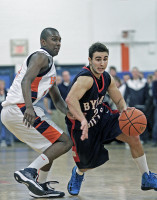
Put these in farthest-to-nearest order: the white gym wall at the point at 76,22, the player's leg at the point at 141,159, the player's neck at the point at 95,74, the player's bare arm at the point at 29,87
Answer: the white gym wall at the point at 76,22 → the player's neck at the point at 95,74 → the player's leg at the point at 141,159 → the player's bare arm at the point at 29,87

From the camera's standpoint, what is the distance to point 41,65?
425 cm

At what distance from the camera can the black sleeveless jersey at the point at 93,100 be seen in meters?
4.51

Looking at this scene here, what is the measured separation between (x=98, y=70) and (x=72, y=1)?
1057 cm

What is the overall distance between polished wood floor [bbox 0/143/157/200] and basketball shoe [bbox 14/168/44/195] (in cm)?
17

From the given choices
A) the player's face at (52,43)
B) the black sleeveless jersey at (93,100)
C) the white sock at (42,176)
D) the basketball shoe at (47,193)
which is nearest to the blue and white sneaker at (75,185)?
the basketball shoe at (47,193)

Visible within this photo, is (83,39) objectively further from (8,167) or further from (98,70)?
(98,70)

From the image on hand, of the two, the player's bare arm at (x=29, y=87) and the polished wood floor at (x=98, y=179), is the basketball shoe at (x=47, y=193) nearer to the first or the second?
the polished wood floor at (x=98, y=179)

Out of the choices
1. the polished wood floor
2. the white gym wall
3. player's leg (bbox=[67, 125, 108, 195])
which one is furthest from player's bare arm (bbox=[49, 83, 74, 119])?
the white gym wall

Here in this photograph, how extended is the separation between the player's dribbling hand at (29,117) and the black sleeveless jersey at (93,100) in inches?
25.1

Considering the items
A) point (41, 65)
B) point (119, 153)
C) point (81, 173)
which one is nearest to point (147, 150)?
point (119, 153)

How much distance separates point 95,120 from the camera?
466 centimetres

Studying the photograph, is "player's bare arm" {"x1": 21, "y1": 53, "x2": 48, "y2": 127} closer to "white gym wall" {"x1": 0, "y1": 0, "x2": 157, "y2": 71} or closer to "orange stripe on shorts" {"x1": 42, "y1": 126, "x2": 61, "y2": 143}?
"orange stripe on shorts" {"x1": 42, "y1": 126, "x2": 61, "y2": 143}

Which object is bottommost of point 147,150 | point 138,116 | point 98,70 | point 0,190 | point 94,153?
point 147,150

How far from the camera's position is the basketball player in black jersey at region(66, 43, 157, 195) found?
444 centimetres
